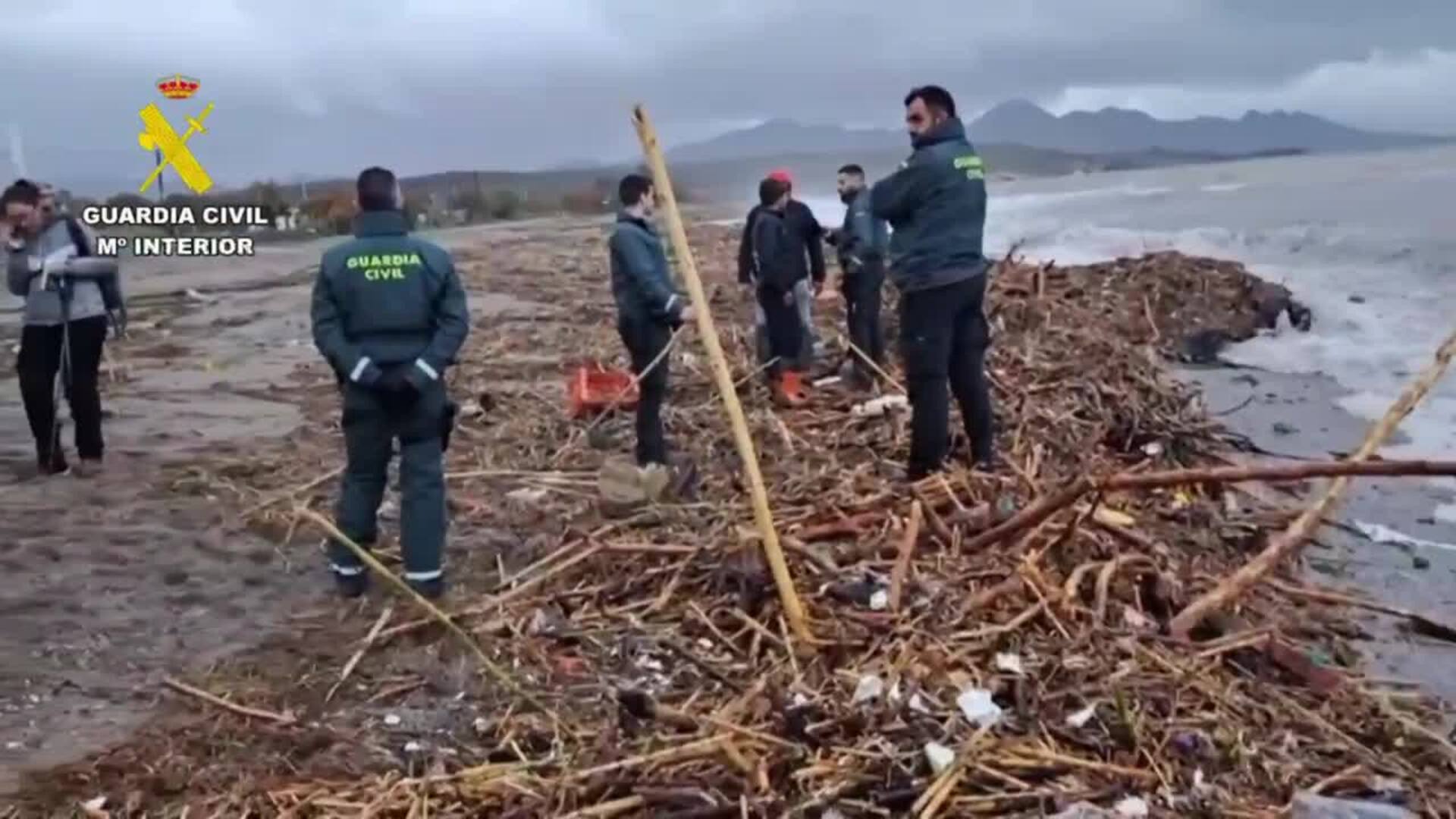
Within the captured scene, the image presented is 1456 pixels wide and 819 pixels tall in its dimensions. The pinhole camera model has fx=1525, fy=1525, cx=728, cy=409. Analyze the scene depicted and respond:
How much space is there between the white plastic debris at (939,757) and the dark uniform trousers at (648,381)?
158 inches

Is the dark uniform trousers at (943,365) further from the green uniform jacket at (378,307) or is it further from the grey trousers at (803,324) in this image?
the grey trousers at (803,324)

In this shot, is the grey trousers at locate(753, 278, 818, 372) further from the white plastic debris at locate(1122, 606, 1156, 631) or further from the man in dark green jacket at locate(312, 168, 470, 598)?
the white plastic debris at locate(1122, 606, 1156, 631)

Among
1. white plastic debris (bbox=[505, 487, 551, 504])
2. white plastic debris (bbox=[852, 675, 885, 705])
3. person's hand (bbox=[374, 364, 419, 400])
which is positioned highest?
person's hand (bbox=[374, 364, 419, 400])

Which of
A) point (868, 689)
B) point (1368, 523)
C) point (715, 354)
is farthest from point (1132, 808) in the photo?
point (1368, 523)

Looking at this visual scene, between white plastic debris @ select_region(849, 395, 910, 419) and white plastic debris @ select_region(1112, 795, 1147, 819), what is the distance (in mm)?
5435

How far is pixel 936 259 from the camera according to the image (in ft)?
25.4

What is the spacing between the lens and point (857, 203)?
11914 millimetres

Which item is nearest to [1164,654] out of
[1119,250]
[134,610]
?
[134,610]

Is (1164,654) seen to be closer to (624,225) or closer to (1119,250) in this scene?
(624,225)

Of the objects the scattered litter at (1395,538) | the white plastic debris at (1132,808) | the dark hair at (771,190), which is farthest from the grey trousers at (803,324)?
the white plastic debris at (1132,808)

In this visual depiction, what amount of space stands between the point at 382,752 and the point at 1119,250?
35.7 meters

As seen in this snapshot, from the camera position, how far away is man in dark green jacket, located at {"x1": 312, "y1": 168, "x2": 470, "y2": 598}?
6414 mm

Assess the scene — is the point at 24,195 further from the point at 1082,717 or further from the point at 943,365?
the point at 1082,717

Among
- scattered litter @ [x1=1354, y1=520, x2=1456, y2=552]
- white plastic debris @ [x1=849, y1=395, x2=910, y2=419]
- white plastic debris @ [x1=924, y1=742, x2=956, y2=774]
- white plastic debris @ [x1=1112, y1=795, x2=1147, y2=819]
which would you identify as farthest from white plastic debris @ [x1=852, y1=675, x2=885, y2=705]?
scattered litter @ [x1=1354, y1=520, x2=1456, y2=552]
